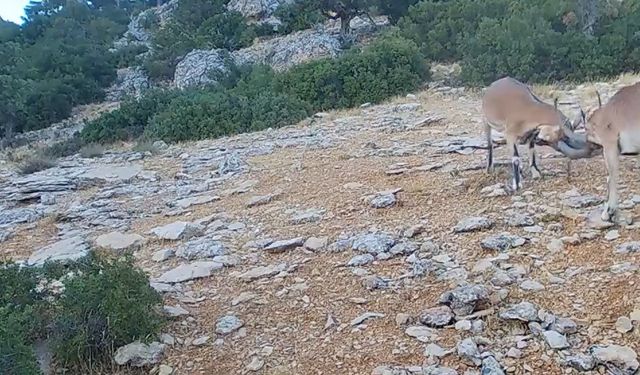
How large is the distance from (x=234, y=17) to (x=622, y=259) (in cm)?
3162

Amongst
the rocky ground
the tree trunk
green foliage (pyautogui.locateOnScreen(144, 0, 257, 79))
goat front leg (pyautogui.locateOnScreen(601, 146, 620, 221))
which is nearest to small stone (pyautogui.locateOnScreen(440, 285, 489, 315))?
the rocky ground

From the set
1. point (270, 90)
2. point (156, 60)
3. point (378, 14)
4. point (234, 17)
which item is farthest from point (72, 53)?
point (270, 90)

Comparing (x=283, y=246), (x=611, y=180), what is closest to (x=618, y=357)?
(x=611, y=180)

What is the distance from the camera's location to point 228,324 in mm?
4602

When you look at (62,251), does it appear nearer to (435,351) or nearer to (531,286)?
(435,351)

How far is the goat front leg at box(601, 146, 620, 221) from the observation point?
5.16 meters

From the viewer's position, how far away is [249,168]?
10.0m

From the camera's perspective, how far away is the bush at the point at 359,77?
1756 centimetres

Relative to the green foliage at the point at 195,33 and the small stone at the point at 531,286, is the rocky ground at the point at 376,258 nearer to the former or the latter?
the small stone at the point at 531,286

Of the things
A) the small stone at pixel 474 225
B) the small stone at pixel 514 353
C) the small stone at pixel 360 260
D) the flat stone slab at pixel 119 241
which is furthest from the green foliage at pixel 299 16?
the small stone at pixel 514 353

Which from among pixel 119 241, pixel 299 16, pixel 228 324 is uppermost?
pixel 299 16

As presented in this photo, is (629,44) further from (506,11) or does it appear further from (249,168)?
(249,168)

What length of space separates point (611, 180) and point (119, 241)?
16.2ft

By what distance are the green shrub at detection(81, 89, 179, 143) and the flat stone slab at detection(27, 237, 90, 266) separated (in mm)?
10903
